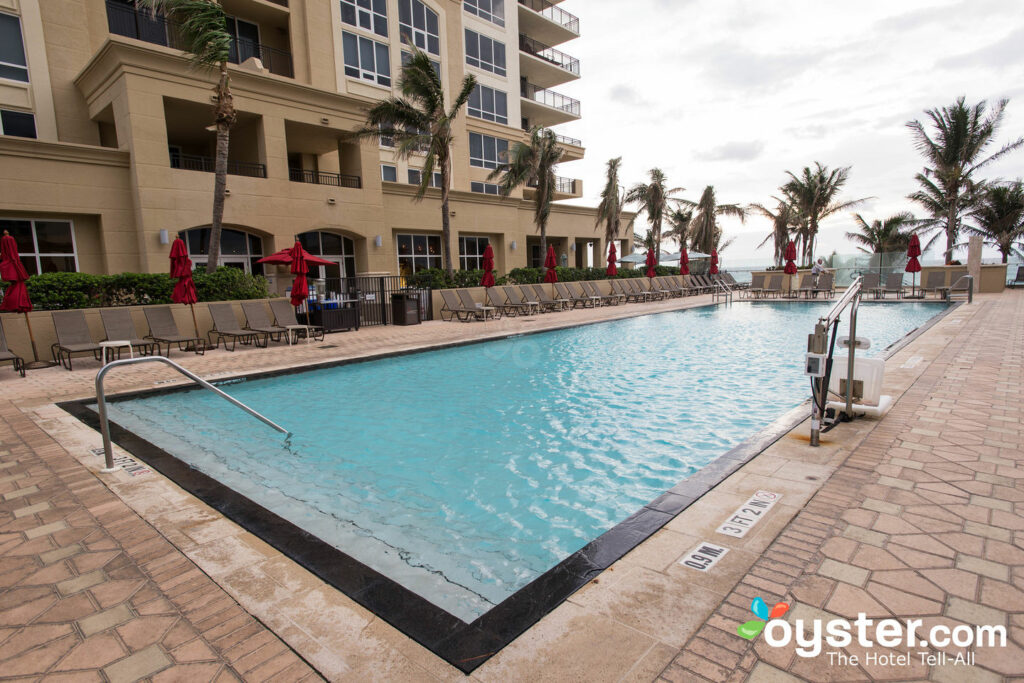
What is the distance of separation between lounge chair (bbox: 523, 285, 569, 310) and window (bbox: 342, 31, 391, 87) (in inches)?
451

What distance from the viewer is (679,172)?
29.3 meters

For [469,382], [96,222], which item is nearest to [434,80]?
[96,222]

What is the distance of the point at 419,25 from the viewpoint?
23422mm

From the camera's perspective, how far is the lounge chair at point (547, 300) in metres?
18.3

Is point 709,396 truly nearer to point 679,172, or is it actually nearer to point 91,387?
point 91,387

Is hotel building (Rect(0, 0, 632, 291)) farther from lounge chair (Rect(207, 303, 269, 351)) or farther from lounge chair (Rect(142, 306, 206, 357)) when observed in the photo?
lounge chair (Rect(142, 306, 206, 357))

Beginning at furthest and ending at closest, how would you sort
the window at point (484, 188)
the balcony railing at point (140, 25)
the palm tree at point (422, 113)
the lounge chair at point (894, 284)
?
the window at point (484, 188), the lounge chair at point (894, 284), the palm tree at point (422, 113), the balcony railing at point (140, 25)

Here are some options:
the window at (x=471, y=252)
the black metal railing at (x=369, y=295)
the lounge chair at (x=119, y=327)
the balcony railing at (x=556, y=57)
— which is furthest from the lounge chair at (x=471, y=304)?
the balcony railing at (x=556, y=57)

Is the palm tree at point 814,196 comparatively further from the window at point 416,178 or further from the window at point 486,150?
the window at point 416,178

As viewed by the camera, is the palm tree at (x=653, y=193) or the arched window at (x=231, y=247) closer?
the arched window at (x=231, y=247)

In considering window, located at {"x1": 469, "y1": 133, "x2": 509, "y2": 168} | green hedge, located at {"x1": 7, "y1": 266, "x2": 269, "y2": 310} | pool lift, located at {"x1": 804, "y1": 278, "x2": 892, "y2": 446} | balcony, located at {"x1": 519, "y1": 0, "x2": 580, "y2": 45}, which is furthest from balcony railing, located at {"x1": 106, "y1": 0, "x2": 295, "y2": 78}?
balcony, located at {"x1": 519, "y1": 0, "x2": 580, "y2": 45}

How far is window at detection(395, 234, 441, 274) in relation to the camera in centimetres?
2222

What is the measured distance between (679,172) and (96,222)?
27.0 metres

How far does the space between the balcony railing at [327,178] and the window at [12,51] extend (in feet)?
24.8
